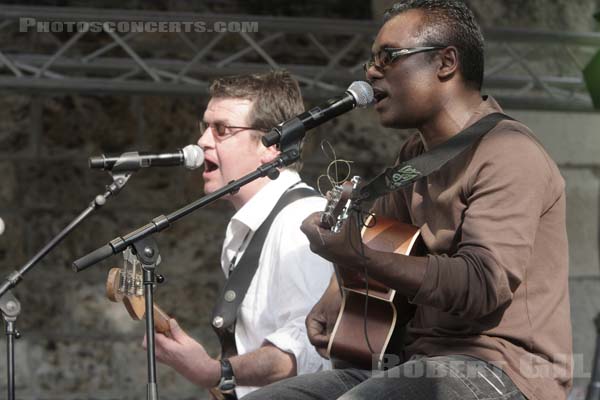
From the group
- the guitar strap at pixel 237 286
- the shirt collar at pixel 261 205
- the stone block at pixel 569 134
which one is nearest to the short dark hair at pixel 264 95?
the shirt collar at pixel 261 205

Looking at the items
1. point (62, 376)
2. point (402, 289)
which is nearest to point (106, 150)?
point (62, 376)

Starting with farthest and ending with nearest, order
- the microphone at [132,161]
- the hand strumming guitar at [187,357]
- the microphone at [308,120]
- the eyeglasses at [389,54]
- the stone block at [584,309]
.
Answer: the stone block at [584,309] < the hand strumming guitar at [187,357] < the microphone at [132,161] < the eyeglasses at [389,54] < the microphone at [308,120]

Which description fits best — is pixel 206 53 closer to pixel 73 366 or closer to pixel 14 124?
pixel 14 124

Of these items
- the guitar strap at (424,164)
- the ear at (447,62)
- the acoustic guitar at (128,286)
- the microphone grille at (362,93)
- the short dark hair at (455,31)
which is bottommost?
the acoustic guitar at (128,286)

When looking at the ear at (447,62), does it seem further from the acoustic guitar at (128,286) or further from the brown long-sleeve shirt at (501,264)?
the acoustic guitar at (128,286)

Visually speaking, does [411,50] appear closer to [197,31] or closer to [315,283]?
[315,283]

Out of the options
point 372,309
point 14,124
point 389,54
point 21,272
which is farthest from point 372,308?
point 14,124

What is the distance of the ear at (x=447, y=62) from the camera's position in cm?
315

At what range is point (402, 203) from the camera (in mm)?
3377

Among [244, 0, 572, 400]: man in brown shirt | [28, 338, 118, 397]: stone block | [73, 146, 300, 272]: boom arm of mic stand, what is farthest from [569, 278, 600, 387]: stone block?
[73, 146, 300, 272]: boom arm of mic stand

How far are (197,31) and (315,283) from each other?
2656mm

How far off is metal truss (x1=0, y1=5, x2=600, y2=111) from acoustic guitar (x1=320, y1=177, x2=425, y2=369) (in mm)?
2479

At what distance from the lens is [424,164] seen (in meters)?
3.04

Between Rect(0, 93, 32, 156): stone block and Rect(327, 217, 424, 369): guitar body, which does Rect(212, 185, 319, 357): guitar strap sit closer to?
Rect(327, 217, 424, 369): guitar body
